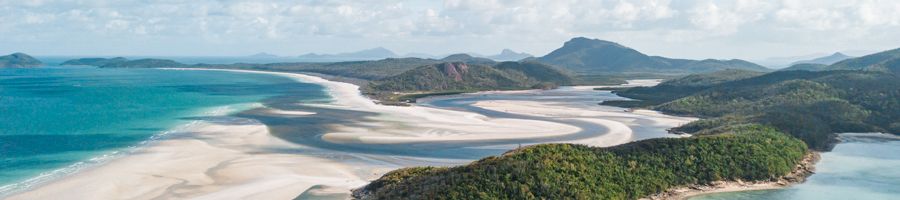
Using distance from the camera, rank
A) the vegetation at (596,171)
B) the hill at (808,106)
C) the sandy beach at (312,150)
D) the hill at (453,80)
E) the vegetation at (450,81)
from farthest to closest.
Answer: the hill at (453,80) < the vegetation at (450,81) < the hill at (808,106) < the sandy beach at (312,150) < the vegetation at (596,171)

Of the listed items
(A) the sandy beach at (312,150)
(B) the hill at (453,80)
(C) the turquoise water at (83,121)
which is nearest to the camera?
(A) the sandy beach at (312,150)

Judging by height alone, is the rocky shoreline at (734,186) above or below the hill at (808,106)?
below

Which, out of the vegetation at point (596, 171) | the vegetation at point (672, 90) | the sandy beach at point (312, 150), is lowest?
the sandy beach at point (312, 150)

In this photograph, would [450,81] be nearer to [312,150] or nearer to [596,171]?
[312,150]

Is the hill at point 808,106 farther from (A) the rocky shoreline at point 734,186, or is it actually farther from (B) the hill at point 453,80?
(B) the hill at point 453,80

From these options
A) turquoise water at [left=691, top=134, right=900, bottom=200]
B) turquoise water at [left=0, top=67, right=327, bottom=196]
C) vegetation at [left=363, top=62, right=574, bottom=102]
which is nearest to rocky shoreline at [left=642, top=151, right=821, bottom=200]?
turquoise water at [left=691, top=134, right=900, bottom=200]

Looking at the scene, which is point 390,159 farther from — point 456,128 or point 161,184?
point 456,128

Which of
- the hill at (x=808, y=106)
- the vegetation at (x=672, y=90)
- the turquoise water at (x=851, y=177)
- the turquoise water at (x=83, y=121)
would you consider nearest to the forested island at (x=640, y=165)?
the hill at (x=808, y=106)
